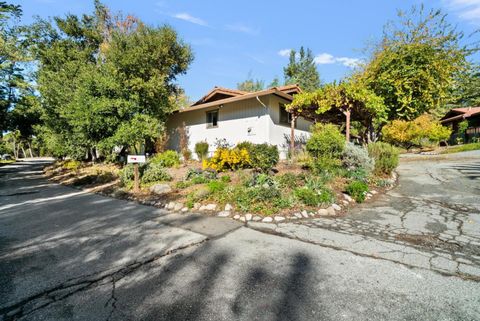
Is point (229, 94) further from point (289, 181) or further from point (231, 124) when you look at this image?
point (289, 181)

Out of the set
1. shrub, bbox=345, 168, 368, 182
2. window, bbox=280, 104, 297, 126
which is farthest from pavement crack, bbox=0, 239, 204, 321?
window, bbox=280, 104, 297, 126

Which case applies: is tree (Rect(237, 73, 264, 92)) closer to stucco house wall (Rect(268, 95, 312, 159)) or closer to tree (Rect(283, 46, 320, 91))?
tree (Rect(283, 46, 320, 91))

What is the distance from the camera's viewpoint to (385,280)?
2.62 metres

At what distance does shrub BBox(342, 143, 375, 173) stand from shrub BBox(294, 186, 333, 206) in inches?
113

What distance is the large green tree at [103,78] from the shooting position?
9.23 metres

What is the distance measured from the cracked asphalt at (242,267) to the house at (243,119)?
7.17 meters

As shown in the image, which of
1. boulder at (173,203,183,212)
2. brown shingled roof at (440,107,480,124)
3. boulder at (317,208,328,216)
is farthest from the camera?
brown shingled roof at (440,107,480,124)

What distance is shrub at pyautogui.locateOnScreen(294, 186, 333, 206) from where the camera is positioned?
5.32 m

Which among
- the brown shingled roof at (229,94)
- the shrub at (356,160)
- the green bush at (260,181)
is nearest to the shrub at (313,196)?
the green bush at (260,181)

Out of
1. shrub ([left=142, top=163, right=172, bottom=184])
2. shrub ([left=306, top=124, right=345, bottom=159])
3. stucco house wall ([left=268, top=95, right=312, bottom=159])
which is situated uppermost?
stucco house wall ([left=268, top=95, right=312, bottom=159])

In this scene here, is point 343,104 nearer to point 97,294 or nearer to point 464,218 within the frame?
point 464,218

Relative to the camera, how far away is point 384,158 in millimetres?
8164

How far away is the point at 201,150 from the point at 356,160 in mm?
8491

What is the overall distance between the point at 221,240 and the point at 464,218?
519 cm
